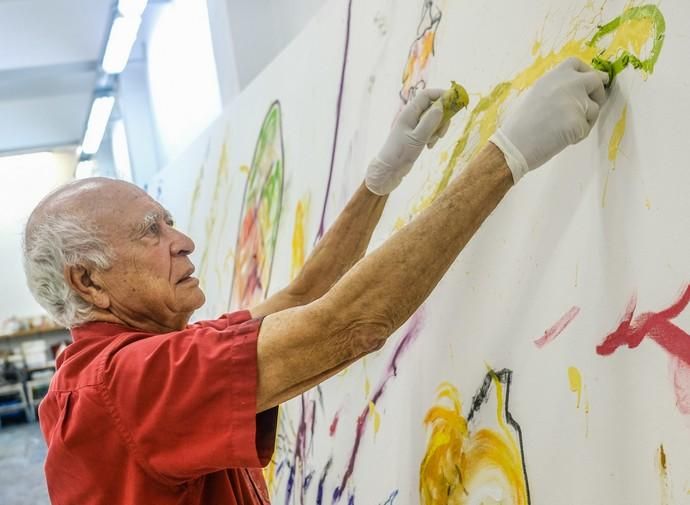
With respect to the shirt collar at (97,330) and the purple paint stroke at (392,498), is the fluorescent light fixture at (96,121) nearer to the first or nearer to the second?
the shirt collar at (97,330)

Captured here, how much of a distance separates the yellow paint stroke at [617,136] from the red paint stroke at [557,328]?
21 centimetres

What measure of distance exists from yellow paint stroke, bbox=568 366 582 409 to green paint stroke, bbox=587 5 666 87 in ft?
1.32

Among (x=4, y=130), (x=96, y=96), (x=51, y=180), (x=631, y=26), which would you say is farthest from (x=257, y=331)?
(x=51, y=180)

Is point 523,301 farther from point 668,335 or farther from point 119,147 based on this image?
point 119,147

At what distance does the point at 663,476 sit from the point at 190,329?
0.69 m

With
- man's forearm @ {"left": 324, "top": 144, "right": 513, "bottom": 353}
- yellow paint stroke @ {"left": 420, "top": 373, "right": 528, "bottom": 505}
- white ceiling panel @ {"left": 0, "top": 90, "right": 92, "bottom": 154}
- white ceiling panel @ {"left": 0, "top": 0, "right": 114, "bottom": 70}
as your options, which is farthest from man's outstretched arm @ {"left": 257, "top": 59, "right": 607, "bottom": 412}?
white ceiling panel @ {"left": 0, "top": 90, "right": 92, "bottom": 154}

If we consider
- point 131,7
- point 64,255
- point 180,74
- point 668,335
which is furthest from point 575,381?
point 180,74

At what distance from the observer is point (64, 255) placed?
1.31 meters

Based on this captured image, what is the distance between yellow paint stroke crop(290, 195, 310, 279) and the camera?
2141 millimetres

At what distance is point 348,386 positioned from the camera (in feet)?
5.78

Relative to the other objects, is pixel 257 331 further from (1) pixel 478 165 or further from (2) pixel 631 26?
(2) pixel 631 26

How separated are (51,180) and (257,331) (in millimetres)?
10086

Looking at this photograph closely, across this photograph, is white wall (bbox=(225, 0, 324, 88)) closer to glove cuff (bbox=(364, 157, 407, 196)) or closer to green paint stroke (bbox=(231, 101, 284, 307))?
green paint stroke (bbox=(231, 101, 284, 307))

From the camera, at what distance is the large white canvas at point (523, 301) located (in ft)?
3.09
